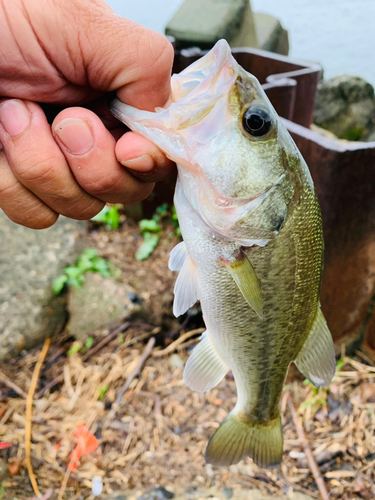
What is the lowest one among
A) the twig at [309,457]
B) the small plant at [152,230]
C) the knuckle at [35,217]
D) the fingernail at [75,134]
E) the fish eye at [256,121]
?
the twig at [309,457]

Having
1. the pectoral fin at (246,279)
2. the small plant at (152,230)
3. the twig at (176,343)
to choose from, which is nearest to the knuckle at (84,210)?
the pectoral fin at (246,279)

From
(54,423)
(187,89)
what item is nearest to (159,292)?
(54,423)

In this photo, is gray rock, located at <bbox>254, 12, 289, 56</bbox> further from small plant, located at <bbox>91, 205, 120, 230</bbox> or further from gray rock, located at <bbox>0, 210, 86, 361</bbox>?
gray rock, located at <bbox>0, 210, 86, 361</bbox>

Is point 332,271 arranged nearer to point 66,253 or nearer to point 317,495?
point 317,495

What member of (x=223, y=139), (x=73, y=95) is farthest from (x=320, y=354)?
(x=73, y=95)

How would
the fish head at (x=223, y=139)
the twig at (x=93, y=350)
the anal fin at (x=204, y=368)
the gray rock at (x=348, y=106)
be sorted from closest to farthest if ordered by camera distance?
1. the fish head at (x=223, y=139)
2. the anal fin at (x=204, y=368)
3. the twig at (x=93, y=350)
4. the gray rock at (x=348, y=106)

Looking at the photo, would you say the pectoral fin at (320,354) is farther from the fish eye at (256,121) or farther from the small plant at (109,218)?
the small plant at (109,218)

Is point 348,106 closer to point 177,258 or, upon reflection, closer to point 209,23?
point 209,23

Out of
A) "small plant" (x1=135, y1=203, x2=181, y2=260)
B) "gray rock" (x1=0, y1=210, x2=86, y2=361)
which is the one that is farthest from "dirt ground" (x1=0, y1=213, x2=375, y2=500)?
"small plant" (x1=135, y1=203, x2=181, y2=260)
